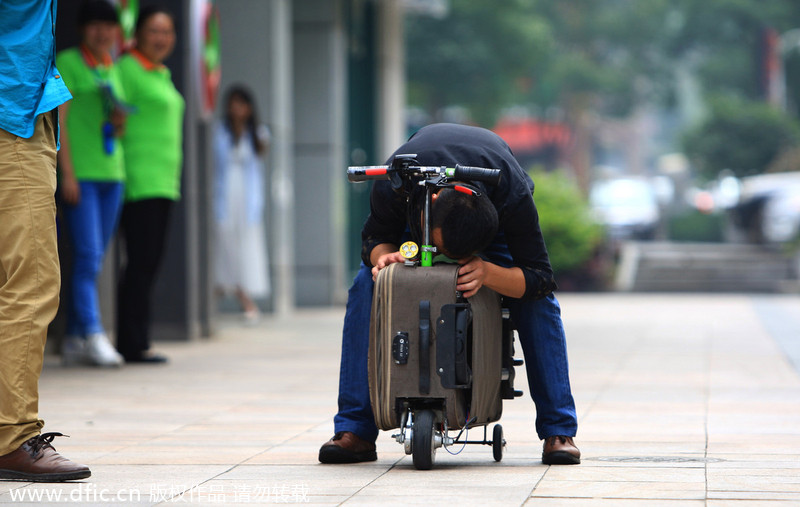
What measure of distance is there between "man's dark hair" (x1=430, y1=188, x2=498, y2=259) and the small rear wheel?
27.2 inches

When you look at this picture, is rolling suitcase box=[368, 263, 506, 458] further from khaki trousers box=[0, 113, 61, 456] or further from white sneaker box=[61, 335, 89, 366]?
white sneaker box=[61, 335, 89, 366]

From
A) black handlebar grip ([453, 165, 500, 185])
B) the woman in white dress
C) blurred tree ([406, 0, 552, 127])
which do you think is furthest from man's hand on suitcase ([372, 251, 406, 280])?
blurred tree ([406, 0, 552, 127])

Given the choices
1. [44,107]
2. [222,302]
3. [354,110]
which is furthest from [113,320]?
[354,110]

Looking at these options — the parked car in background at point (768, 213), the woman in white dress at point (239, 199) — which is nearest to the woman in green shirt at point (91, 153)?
the woman in white dress at point (239, 199)

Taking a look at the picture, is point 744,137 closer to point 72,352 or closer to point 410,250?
point 72,352

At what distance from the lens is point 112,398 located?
23.6 ft

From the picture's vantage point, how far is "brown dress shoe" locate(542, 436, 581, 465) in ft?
16.5

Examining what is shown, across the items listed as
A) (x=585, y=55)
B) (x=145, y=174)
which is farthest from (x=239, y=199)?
(x=585, y=55)

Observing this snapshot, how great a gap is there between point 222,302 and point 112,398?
22.8 feet

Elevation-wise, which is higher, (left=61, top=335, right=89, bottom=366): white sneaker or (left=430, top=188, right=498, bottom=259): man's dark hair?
(left=430, top=188, right=498, bottom=259): man's dark hair

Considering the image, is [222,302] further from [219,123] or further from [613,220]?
[613,220]

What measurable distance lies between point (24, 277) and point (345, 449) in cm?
127

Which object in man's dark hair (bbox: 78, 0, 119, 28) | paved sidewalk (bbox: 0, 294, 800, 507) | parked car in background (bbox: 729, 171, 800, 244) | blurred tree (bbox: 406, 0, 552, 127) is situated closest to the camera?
paved sidewalk (bbox: 0, 294, 800, 507)

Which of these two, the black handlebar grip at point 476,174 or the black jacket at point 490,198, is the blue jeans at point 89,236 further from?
the black handlebar grip at point 476,174
